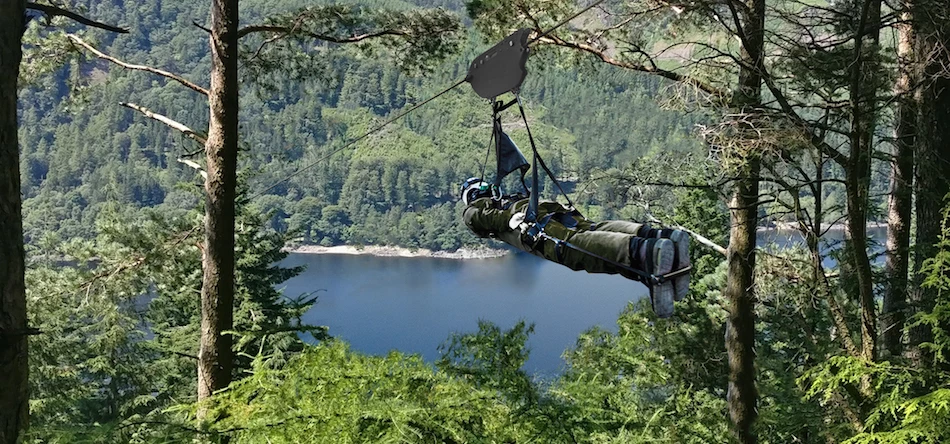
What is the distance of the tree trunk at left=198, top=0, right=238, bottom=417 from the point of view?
387cm

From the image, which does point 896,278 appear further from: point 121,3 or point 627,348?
point 121,3

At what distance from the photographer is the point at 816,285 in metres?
3.86

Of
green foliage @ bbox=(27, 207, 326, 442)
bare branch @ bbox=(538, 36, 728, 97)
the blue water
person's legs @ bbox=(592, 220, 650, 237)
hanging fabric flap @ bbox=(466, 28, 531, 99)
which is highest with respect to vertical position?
bare branch @ bbox=(538, 36, 728, 97)

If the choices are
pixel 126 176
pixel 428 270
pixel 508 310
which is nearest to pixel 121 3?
pixel 126 176

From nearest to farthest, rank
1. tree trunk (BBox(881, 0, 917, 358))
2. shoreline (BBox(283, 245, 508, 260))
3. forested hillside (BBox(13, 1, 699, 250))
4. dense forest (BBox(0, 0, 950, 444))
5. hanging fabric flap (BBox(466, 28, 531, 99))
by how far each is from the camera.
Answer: dense forest (BBox(0, 0, 950, 444)), hanging fabric flap (BBox(466, 28, 531, 99)), tree trunk (BBox(881, 0, 917, 358)), shoreline (BBox(283, 245, 508, 260)), forested hillside (BBox(13, 1, 699, 250))

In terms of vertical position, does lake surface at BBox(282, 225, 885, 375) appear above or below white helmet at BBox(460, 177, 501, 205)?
below

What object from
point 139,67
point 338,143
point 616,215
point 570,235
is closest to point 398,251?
point 338,143

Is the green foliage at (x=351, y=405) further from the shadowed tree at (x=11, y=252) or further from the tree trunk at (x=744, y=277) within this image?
the tree trunk at (x=744, y=277)

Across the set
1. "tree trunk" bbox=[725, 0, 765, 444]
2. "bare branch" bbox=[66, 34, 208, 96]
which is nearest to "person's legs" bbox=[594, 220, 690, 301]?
"tree trunk" bbox=[725, 0, 765, 444]

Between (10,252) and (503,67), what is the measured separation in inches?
78.7

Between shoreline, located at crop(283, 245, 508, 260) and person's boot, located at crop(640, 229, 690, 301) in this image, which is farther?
shoreline, located at crop(283, 245, 508, 260)

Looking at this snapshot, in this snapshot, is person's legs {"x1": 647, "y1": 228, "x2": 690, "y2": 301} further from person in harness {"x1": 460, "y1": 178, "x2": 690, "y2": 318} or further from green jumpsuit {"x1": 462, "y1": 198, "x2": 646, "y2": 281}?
green jumpsuit {"x1": 462, "y1": 198, "x2": 646, "y2": 281}

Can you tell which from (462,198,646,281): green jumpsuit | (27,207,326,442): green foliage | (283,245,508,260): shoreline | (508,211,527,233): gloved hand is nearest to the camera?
(462,198,646,281): green jumpsuit

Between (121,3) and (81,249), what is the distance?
487 feet
